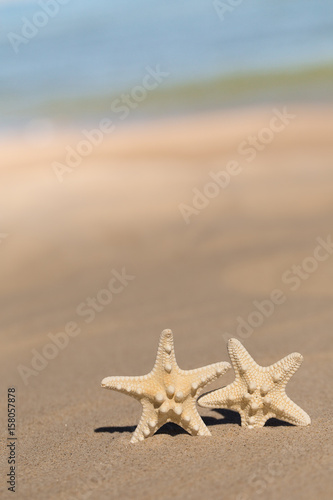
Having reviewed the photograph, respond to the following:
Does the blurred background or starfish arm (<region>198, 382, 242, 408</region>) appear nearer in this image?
starfish arm (<region>198, 382, 242, 408</region>)

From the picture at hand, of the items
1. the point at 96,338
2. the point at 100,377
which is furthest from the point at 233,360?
the point at 96,338

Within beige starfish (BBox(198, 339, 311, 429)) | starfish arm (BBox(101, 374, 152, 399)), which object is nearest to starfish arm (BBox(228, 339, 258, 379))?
beige starfish (BBox(198, 339, 311, 429))

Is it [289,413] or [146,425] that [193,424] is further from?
[289,413]

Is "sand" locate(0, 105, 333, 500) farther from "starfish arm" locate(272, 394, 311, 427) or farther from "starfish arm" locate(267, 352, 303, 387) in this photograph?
"starfish arm" locate(267, 352, 303, 387)

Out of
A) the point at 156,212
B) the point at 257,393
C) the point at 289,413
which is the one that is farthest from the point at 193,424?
the point at 156,212

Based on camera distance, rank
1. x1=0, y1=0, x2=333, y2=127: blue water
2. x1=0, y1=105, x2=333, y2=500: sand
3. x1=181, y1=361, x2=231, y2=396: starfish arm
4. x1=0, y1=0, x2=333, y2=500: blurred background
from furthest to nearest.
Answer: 1. x1=0, y1=0, x2=333, y2=127: blue water
2. x1=0, y1=0, x2=333, y2=500: blurred background
3. x1=181, y1=361, x2=231, y2=396: starfish arm
4. x1=0, y1=105, x2=333, y2=500: sand

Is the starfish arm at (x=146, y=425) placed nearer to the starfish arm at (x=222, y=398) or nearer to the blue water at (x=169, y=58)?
the starfish arm at (x=222, y=398)
